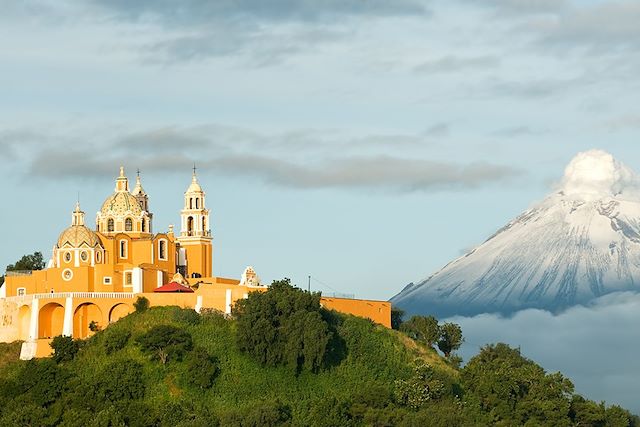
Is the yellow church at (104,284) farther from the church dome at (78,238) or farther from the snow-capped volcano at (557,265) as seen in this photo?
the snow-capped volcano at (557,265)

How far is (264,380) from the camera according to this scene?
81.1 meters

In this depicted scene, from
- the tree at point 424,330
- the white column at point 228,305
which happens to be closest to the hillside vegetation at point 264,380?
the white column at point 228,305

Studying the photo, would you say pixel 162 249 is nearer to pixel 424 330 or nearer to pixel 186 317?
pixel 186 317

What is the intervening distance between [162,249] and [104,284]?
15.9 ft

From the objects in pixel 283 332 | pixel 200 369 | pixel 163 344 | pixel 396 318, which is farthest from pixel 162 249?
pixel 396 318

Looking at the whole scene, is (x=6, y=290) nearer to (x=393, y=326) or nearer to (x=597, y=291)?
(x=393, y=326)

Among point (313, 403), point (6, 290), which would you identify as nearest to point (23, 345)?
point (6, 290)

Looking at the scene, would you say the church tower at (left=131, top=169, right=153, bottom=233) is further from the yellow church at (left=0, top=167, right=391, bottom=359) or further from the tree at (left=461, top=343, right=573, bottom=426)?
the tree at (left=461, top=343, right=573, bottom=426)

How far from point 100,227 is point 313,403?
56.4 ft

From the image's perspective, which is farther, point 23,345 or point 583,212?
point 583,212

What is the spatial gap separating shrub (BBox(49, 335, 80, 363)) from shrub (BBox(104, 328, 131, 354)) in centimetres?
168

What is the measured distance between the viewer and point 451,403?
3187 inches

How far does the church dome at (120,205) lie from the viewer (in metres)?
89.4

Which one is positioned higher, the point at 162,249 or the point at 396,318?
the point at 162,249
